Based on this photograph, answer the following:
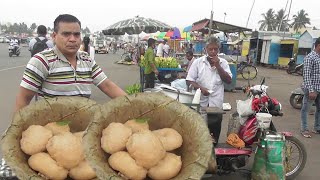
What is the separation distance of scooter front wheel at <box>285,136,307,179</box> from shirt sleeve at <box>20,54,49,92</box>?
10.6ft

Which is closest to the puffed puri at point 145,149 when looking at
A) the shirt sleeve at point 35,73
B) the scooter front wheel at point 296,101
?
the shirt sleeve at point 35,73

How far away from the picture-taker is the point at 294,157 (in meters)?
4.32

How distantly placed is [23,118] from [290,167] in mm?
3666

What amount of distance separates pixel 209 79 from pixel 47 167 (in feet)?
9.83

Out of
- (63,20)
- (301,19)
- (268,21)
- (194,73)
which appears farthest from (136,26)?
(301,19)

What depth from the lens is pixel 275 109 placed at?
4.26 meters

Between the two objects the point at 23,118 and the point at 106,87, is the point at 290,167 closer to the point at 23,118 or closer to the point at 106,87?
the point at 106,87

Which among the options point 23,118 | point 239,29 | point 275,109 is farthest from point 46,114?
point 239,29

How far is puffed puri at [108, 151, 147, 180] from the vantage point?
141cm

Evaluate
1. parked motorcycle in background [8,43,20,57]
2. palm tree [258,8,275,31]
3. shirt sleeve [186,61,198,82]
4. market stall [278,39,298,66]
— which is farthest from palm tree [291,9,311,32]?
shirt sleeve [186,61,198,82]

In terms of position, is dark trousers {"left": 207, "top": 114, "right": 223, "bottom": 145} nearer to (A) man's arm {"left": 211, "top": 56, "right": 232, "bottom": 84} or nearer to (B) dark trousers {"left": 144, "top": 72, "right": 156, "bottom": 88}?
(A) man's arm {"left": 211, "top": 56, "right": 232, "bottom": 84}

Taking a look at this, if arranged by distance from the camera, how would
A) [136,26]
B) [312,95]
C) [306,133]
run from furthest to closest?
1. [136,26]
2. [306,133]
3. [312,95]

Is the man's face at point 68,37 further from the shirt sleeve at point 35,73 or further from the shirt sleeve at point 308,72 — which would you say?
the shirt sleeve at point 308,72

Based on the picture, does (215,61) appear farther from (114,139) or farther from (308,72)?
(114,139)
